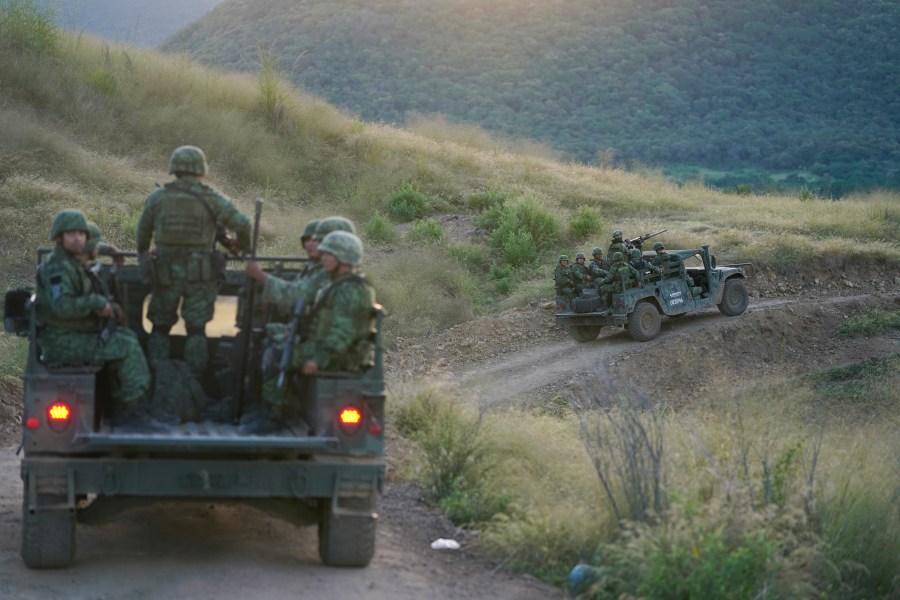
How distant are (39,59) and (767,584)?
24.8 m

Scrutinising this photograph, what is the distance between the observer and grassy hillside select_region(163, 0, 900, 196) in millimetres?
51812

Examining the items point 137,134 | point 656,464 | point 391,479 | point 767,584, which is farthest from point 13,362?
point 137,134

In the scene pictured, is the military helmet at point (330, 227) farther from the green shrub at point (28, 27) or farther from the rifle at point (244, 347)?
the green shrub at point (28, 27)

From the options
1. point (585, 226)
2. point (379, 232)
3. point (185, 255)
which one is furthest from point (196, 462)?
point (585, 226)

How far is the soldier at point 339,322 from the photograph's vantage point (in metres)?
6.83

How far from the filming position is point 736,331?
67.7 ft

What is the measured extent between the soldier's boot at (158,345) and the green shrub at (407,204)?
1943 centimetres

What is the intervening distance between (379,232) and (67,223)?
17641 mm

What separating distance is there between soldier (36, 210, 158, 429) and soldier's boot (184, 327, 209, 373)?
0.52 meters

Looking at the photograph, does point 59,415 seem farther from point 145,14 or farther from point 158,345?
point 145,14

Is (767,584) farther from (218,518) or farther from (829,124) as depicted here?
(829,124)

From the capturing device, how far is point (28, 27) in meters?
27.7

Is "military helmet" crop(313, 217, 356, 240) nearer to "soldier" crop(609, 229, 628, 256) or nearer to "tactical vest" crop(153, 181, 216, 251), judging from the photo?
"tactical vest" crop(153, 181, 216, 251)

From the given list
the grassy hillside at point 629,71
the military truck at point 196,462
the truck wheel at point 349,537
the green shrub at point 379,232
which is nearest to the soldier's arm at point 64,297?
the military truck at point 196,462
